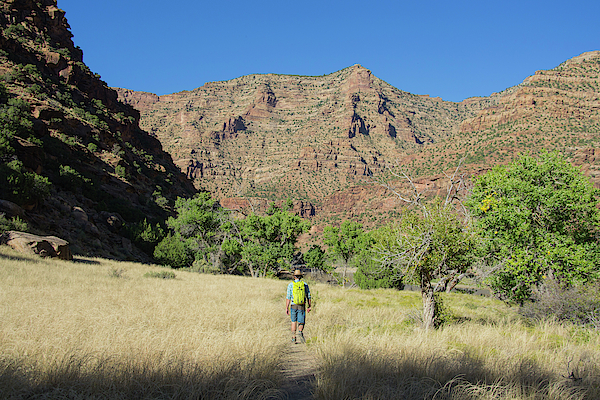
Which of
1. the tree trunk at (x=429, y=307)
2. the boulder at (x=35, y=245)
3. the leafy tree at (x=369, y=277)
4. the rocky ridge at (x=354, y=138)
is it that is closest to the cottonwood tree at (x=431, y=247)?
the tree trunk at (x=429, y=307)

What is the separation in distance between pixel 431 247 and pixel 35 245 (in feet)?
58.3

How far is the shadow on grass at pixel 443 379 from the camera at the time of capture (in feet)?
12.3

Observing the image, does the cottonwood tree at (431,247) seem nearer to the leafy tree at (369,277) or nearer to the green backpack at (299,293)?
the green backpack at (299,293)

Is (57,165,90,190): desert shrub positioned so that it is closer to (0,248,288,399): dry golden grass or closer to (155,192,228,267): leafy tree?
(155,192,228,267): leafy tree

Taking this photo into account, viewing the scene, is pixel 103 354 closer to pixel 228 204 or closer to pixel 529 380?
pixel 529 380

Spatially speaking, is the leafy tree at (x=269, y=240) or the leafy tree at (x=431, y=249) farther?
the leafy tree at (x=269, y=240)

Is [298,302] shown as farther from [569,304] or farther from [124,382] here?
[569,304]

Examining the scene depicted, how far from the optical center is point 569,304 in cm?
926

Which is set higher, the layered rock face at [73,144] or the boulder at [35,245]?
the layered rock face at [73,144]

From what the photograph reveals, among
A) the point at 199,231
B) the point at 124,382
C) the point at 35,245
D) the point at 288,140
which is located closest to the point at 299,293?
the point at 124,382

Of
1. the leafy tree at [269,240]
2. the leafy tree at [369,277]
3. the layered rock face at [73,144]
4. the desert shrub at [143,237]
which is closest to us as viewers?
the leafy tree at [269,240]

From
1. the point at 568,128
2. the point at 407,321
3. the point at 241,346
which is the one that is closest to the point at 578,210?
the point at 407,321

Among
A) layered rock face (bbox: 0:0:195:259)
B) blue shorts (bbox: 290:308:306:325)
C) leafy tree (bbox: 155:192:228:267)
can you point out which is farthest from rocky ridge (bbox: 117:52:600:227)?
blue shorts (bbox: 290:308:306:325)

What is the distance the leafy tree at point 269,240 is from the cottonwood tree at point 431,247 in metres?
18.5
